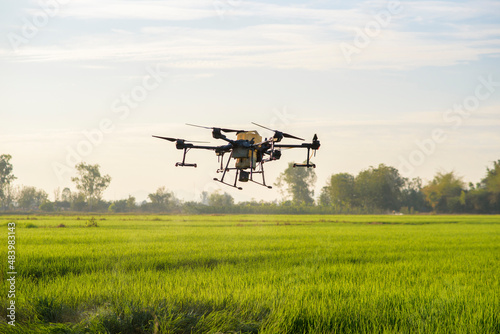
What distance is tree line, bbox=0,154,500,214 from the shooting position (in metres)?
61.8

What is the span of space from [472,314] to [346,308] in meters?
1.84

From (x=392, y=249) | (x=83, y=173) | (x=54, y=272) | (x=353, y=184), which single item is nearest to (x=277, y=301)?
(x=54, y=272)

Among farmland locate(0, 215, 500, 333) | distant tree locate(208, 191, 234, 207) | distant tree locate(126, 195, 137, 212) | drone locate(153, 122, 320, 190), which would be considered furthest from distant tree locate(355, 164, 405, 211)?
drone locate(153, 122, 320, 190)

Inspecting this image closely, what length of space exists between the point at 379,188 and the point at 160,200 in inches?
1215

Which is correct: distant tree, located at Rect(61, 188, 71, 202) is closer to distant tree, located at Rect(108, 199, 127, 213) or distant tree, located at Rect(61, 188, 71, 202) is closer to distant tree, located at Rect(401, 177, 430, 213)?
distant tree, located at Rect(108, 199, 127, 213)

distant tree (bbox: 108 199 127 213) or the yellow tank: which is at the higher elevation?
the yellow tank

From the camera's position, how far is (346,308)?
7.19 m

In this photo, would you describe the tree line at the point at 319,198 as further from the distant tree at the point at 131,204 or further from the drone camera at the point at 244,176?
the drone camera at the point at 244,176

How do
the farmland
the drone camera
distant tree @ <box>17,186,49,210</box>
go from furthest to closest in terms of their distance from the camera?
distant tree @ <box>17,186,49,210</box>
the drone camera
the farmland

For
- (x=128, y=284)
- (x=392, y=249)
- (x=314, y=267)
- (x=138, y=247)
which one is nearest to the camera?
(x=128, y=284)

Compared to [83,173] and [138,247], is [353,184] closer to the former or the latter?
[83,173]

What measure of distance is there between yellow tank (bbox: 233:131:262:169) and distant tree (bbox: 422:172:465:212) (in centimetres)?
8068

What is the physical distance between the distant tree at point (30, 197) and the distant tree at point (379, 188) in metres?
48.5

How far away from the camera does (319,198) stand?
88.9 m
